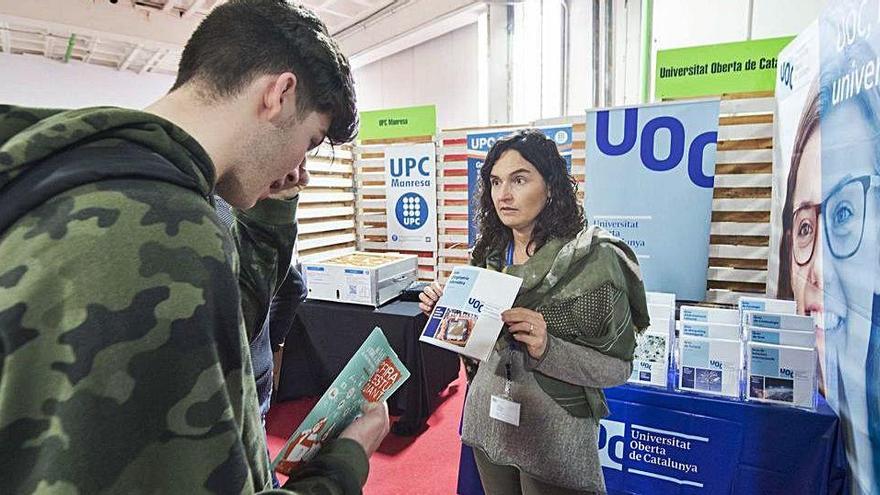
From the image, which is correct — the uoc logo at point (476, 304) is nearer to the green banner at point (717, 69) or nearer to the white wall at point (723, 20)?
the green banner at point (717, 69)

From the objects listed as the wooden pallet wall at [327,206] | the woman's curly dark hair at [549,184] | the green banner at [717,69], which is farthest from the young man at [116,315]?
the wooden pallet wall at [327,206]

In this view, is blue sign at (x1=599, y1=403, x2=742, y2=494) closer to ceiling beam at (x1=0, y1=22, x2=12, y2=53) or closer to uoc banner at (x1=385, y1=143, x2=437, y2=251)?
uoc banner at (x1=385, y1=143, x2=437, y2=251)

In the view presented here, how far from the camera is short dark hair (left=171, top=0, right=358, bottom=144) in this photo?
71 cm

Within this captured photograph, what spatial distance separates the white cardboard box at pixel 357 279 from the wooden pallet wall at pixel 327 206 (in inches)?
57.7

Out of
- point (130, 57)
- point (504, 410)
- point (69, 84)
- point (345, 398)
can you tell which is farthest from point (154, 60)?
point (345, 398)

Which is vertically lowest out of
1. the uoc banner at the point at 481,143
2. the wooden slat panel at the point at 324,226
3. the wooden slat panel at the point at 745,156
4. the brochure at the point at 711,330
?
the brochure at the point at 711,330

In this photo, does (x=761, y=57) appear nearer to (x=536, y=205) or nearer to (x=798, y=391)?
(x=798, y=391)

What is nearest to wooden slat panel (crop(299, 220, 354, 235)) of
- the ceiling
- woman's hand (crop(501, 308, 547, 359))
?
the ceiling

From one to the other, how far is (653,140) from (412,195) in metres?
2.92

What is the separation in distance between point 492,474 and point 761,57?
3.04 metres

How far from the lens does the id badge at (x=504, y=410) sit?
149cm

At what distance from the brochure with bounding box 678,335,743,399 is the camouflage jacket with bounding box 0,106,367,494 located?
207 centimetres

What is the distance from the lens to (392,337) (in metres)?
3.37

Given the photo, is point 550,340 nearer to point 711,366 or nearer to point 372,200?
Answer: point 711,366
